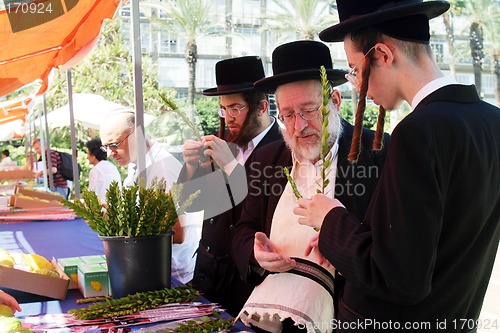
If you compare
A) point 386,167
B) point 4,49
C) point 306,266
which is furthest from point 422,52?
point 4,49

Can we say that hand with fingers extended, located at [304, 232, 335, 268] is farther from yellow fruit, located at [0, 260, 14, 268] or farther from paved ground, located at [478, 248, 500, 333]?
paved ground, located at [478, 248, 500, 333]

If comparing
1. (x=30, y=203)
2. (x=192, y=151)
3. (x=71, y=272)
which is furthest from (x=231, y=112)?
(x=30, y=203)

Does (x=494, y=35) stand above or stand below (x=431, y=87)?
above

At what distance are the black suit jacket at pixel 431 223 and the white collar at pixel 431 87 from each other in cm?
1

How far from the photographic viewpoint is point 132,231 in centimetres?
188

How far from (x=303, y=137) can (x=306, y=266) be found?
545mm

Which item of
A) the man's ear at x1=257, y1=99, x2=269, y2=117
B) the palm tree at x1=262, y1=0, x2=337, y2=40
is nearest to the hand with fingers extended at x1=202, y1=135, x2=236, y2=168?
the man's ear at x1=257, y1=99, x2=269, y2=117

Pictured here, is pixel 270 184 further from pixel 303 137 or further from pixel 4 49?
pixel 4 49

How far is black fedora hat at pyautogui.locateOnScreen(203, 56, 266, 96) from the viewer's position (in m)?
2.86

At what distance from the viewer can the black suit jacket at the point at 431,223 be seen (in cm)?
127

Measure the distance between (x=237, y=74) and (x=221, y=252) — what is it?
891mm

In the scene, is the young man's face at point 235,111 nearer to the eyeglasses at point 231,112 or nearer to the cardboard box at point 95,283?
the eyeglasses at point 231,112

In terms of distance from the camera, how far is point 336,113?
7.09ft

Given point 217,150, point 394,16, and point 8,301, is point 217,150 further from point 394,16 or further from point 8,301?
point 394,16
